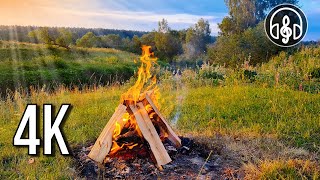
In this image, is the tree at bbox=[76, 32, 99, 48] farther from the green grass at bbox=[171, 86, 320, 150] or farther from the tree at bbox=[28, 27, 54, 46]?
the green grass at bbox=[171, 86, 320, 150]

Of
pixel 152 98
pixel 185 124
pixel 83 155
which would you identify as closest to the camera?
pixel 83 155

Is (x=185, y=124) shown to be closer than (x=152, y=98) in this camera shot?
No

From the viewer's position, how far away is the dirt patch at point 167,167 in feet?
13.2

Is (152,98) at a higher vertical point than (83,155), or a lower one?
higher

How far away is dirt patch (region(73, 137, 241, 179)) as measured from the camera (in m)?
4.04

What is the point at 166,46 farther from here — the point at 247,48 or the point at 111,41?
the point at 247,48

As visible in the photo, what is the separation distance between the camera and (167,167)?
4176 millimetres

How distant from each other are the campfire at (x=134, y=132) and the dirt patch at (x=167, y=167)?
9cm

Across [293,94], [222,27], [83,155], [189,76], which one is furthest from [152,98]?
[222,27]

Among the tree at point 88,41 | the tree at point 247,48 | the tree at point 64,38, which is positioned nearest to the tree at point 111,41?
the tree at point 88,41

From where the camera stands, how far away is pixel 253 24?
133 ft

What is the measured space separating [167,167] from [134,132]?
568mm

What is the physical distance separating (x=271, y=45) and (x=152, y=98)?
19835 mm

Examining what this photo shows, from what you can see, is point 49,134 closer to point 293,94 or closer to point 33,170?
point 33,170
